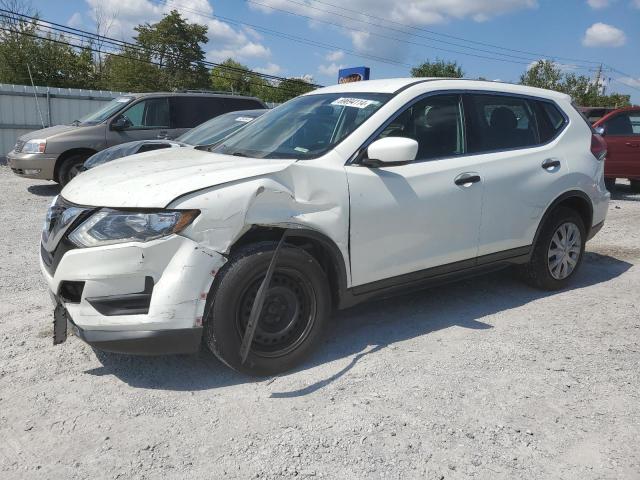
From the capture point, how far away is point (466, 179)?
4102mm

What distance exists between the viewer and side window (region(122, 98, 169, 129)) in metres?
10.6

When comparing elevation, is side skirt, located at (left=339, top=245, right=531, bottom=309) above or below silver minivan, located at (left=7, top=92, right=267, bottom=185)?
below

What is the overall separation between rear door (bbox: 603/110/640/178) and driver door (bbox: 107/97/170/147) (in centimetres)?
885

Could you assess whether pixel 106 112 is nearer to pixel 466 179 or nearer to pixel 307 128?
pixel 307 128

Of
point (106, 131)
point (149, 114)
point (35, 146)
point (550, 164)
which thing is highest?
point (149, 114)

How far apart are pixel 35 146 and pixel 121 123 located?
1.57m

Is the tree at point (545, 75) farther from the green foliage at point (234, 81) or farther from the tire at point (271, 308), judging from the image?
the tire at point (271, 308)


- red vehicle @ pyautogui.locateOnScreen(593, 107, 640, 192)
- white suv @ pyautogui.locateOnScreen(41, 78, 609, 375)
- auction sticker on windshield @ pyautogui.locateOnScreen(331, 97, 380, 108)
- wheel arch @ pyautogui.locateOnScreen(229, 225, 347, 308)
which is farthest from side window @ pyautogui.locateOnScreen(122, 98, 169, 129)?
red vehicle @ pyautogui.locateOnScreen(593, 107, 640, 192)

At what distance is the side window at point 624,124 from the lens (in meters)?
11.5

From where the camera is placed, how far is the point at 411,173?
151 inches

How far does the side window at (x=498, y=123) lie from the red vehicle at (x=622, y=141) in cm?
762

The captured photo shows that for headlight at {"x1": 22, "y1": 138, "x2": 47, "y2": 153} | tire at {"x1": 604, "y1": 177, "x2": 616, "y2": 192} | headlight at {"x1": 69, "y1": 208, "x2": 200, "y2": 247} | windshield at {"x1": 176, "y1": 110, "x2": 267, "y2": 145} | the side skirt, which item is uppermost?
windshield at {"x1": 176, "y1": 110, "x2": 267, "y2": 145}

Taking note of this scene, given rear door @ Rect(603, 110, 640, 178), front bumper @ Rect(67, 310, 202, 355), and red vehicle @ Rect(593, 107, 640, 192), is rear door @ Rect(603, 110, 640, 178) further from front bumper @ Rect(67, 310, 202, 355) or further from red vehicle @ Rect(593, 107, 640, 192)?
front bumper @ Rect(67, 310, 202, 355)

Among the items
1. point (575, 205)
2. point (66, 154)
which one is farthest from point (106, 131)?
point (575, 205)
